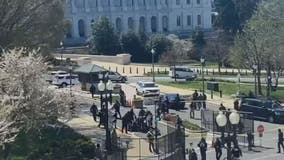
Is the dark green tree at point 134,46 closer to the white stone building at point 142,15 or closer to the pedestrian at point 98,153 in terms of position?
the white stone building at point 142,15

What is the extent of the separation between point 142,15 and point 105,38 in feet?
136

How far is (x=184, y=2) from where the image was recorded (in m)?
152

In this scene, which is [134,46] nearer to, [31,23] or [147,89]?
[147,89]

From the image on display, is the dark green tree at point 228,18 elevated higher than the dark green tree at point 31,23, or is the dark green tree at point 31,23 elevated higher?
the dark green tree at point 228,18

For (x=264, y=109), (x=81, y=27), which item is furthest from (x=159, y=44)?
(x=264, y=109)

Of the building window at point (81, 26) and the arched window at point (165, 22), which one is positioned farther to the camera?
the arched window at point (165, 22)

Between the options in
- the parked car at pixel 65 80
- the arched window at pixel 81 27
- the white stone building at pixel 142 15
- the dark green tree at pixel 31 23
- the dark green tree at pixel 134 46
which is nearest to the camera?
the dark green tree at pixel 31 23

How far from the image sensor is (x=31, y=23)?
47125 mm

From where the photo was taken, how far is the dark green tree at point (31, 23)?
4478 cm

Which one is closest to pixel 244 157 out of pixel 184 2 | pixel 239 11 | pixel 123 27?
pixel 239 11

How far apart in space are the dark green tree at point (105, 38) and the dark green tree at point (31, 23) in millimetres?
52171

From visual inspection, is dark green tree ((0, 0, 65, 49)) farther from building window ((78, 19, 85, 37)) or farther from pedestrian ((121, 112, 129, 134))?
building window ((78, 19, 85, 37))

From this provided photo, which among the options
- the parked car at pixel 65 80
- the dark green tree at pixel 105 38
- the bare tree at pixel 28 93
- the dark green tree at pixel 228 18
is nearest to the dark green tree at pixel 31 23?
the bare tree at pixel 28 93

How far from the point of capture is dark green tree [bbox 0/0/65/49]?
1763 inches
